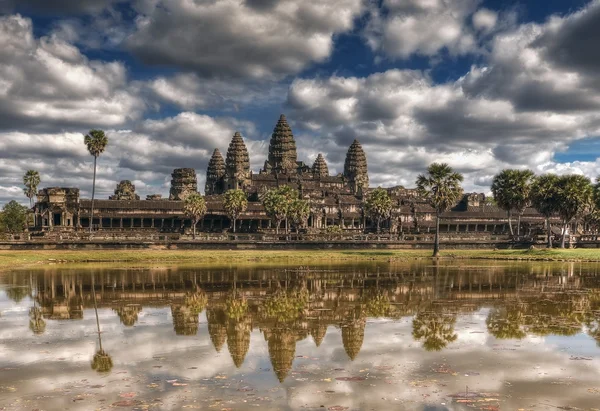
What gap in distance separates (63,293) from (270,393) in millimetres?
21350

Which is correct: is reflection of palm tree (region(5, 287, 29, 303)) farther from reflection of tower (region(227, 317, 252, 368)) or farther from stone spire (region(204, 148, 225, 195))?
stone spire (region(204, 148, 225, 195))

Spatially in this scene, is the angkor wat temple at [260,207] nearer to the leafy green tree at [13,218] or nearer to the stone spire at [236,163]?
the stone spire at [236,163]

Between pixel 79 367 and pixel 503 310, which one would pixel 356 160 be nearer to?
pixel 503 310

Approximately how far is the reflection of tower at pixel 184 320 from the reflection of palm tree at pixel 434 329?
7303 millimetres

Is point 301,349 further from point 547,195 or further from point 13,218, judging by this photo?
point 13,218

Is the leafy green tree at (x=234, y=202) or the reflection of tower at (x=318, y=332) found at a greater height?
the leafy green tree at (x=234, y=202)

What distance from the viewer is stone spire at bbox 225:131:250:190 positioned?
14500 centimetres

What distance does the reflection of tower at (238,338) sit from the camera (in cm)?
1500

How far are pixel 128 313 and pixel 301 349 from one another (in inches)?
386

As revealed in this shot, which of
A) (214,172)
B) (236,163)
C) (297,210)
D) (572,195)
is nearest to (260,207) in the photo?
(297,210)

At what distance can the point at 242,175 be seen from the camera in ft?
474

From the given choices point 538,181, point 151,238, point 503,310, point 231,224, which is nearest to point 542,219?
point 538,181

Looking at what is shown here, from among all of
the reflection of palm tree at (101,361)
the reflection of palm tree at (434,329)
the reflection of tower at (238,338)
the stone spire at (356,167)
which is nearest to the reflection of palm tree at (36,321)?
the reflection of palm tree at (101,361)

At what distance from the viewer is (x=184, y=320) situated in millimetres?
20750
